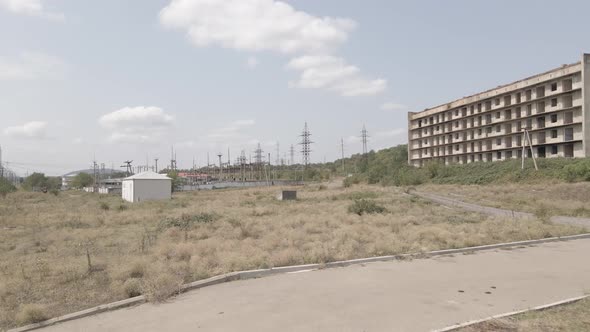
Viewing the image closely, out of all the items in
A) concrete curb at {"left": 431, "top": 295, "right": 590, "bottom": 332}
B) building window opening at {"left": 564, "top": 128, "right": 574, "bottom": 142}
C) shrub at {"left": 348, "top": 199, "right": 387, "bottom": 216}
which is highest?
building window opening at {"left": 564, "top": 128, "right": 574, "bottom": 142}

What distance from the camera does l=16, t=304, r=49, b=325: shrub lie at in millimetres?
6270

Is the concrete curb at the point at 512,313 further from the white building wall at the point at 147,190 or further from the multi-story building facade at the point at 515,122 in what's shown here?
the multi-story building facade at the point at 515,122

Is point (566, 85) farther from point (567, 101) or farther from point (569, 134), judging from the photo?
point (569, 134)

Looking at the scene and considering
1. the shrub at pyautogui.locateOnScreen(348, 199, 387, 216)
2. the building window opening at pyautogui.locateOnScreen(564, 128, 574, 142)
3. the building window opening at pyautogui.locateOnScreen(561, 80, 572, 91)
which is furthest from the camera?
the building window opening at pyautogui.locateOnScreen(561, 80, 572, 91)

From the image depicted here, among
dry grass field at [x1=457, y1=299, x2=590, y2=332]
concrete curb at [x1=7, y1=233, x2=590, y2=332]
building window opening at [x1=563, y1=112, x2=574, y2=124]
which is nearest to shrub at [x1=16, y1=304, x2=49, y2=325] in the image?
concrete curb at [x1=7, y1=233, x2=590, y2=332]

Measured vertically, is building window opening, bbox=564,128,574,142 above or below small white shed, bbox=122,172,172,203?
above

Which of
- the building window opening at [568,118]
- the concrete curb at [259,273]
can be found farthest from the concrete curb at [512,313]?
the building window opening at [568,118]

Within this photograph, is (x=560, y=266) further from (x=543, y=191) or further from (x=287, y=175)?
(x=287, y=175)

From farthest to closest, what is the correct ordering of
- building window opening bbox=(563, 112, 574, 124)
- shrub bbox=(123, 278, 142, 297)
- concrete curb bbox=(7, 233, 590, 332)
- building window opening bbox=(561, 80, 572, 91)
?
building window opening bbox=(561, 80, 572, 91), building window opening bbox=(563, 112, 574, 124), shrub bbox=(123, 278, 142, 297), concrete curb bbox=(7, 233, 590, 332)

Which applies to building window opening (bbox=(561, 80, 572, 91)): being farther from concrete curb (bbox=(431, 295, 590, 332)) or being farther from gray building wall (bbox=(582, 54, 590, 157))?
concrete curb (bbox=(431, 295, 590, 332))

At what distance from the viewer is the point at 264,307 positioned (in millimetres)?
6484

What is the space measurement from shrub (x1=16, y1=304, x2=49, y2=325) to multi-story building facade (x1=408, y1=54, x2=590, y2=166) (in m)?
58.9

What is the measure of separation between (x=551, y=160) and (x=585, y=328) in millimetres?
52919

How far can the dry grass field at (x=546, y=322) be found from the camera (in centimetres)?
523
